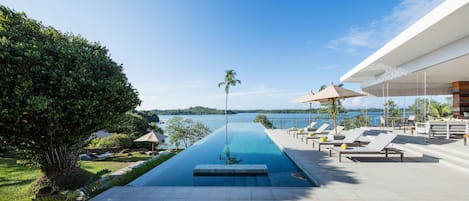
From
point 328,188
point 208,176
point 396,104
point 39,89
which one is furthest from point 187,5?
point 396,104

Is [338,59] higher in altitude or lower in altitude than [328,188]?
higher

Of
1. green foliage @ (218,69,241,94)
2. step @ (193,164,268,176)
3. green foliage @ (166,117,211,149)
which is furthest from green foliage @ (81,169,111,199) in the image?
green foliage @ (218,69,241,94)

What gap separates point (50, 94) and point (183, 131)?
17751 millimetres

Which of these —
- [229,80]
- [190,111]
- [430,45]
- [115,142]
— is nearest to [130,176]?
[430,45]

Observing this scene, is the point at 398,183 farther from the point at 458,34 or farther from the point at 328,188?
the point at 458,34

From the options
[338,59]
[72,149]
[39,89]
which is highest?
[338,59]

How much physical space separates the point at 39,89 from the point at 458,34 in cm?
932

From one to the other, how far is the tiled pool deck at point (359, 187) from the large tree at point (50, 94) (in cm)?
160

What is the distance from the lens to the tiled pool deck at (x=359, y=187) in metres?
3.14

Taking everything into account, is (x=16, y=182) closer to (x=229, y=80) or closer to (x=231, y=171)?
(x=231, y=171)

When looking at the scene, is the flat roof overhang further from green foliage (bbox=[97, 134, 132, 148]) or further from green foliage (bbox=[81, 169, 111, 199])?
green foliage (bbox=[97, 134, 132, 148])

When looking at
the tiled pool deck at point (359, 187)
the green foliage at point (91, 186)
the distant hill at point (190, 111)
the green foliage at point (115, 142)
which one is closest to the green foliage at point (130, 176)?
the green foliage at point (91, 186)

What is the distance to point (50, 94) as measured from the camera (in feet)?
11.9

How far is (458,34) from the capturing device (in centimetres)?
510
